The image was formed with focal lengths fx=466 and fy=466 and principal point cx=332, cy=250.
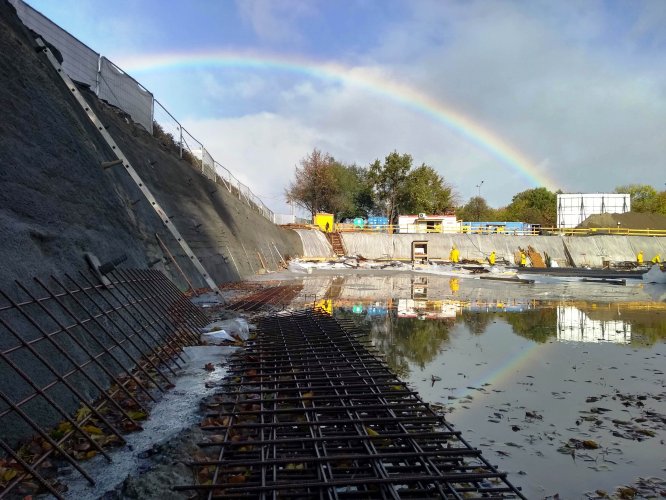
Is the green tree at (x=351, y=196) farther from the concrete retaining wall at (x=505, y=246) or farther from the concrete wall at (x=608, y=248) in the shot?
the concrete wall at (x=608, y=248)

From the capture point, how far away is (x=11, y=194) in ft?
17.3

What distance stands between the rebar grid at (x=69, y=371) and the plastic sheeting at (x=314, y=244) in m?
35.9

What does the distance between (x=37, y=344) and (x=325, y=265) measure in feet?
95.9

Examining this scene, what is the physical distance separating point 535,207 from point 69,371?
92.5 metres

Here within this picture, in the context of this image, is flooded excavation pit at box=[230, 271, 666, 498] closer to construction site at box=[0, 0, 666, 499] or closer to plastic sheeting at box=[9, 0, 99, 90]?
construction site at box=[0, 0, 666, 499]

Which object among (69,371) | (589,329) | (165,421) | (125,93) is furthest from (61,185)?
(125,93)

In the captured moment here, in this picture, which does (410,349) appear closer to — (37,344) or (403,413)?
(403,413)

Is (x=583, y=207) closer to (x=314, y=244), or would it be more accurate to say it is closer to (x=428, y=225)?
(x=428, y=225)

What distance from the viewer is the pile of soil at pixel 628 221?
5678cm

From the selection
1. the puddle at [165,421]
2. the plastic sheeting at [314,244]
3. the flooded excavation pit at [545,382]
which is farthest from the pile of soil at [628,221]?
the puddle at [165,421]

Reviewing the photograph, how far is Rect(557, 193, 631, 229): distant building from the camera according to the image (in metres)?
60.9

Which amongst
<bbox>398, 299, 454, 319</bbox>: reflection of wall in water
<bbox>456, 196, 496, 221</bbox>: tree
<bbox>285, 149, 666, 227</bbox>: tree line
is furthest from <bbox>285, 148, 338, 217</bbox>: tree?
<bbox>398, 299, 454, 319</bbox>: reflection of wall in water

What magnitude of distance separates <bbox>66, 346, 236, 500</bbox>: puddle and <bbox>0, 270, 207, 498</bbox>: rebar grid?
10cm

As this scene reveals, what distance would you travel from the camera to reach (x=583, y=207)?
61062 millimetres
